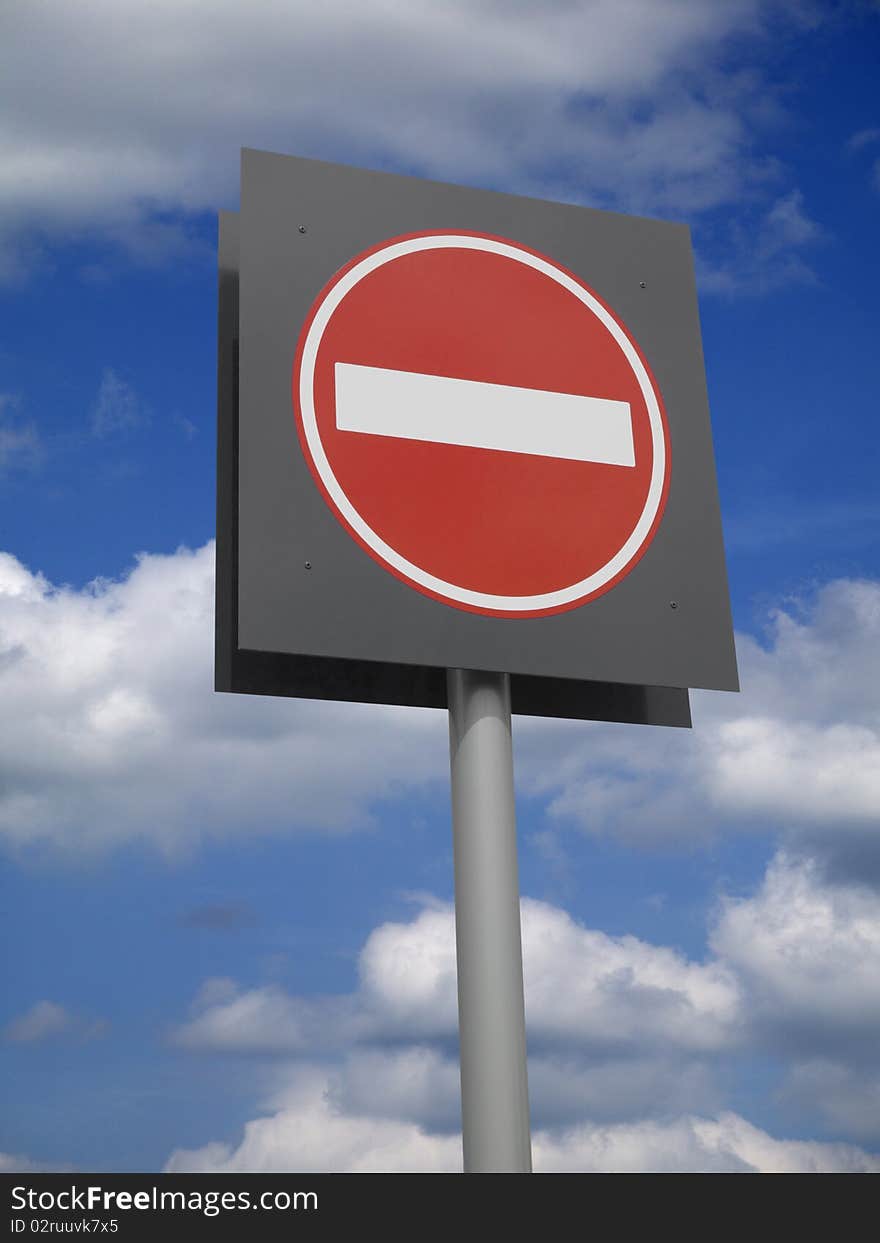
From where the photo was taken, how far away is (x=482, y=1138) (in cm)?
397

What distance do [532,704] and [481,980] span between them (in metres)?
1.09

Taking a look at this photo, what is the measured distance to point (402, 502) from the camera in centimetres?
447

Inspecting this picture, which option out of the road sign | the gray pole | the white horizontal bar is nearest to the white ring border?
the road sign

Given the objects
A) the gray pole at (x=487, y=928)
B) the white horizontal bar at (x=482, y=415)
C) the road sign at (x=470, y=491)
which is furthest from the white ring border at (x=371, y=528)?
the gray pole at (x=487, y=928)

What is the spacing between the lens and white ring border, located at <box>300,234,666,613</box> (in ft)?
14.5

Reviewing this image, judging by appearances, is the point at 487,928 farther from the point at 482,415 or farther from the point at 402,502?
the point at 482,415

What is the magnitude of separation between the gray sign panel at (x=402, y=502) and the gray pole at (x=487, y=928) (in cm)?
20

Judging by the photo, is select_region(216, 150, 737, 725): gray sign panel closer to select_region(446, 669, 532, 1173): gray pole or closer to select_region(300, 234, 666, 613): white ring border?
select_region(300, 234, 666, 613): white ring border

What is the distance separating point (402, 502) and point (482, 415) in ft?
1.48
